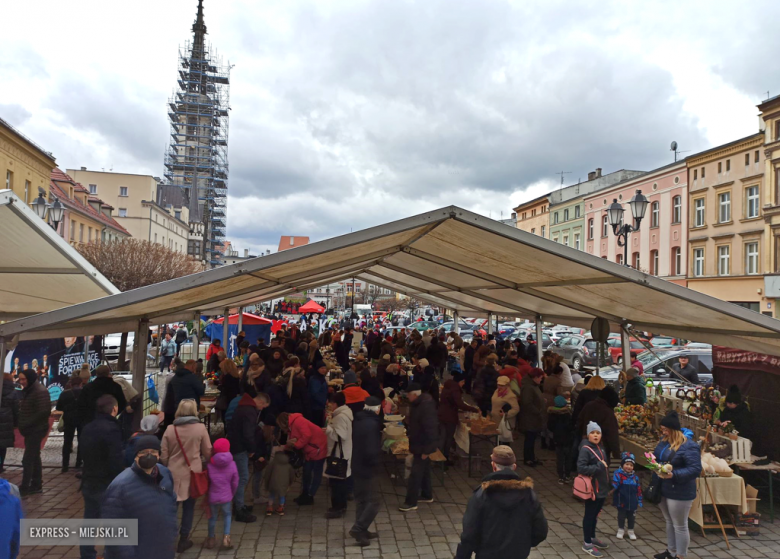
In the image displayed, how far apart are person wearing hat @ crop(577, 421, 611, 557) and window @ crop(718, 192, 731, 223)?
33785 mm

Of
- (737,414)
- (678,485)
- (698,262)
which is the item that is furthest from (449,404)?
(698,262)

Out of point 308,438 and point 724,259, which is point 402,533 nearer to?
point 308,438

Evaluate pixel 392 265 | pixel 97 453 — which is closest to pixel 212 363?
pixel 392 265

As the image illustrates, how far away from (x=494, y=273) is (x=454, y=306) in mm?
11860

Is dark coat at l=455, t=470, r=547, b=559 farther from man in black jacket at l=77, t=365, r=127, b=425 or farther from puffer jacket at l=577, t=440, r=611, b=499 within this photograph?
man in black jacket at l=77, t=365, r=127, b=425

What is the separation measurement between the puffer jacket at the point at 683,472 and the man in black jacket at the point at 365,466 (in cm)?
294

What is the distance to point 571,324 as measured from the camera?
12023 millimetres

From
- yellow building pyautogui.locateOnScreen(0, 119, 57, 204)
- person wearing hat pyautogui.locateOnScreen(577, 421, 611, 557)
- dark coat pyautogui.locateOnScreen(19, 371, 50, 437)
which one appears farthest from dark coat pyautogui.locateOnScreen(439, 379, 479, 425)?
yellow building pyautogui.locateOnScreen(0, 119, 57, 204)

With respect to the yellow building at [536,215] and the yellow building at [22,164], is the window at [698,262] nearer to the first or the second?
the yellow building at [536,215]

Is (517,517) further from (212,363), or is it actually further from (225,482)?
(212,363)

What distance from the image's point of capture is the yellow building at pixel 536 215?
58.1m

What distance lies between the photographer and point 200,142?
9581cm

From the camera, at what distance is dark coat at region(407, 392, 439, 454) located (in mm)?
6531

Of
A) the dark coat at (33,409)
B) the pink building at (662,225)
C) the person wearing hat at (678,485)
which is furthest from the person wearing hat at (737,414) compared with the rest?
the pink building at (662,225)
